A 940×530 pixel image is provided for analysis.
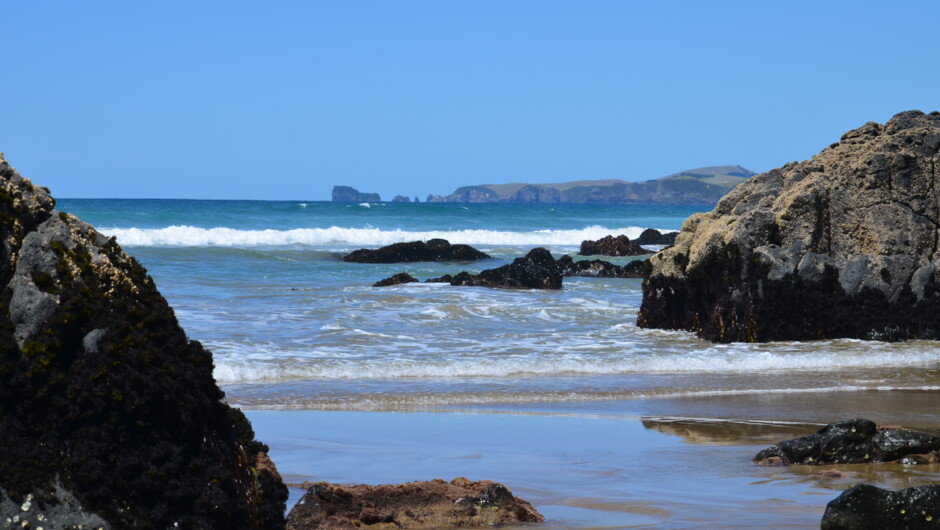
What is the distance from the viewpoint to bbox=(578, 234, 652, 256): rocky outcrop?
31438mm

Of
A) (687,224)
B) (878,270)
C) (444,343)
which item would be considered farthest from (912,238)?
(444,343)

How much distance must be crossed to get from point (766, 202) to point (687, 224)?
1.39 m

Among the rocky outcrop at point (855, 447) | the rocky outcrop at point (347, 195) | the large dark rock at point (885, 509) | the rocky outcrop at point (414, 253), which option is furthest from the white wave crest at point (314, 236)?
the rocky outcrop at point (347, 195)

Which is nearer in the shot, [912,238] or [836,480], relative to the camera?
[836,480]

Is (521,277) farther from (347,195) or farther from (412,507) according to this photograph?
(347,195)

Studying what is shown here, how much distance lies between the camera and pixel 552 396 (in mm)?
8961

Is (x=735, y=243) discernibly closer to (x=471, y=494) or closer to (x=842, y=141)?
(x=842, y=141)

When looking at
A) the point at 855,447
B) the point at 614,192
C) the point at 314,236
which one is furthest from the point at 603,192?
the point at 855,447

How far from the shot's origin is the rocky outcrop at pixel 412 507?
14.2ft

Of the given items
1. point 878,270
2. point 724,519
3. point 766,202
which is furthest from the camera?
point 766,202

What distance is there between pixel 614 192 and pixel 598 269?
13758 centimetres

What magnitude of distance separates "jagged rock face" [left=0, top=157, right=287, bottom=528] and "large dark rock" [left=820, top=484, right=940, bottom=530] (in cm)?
216

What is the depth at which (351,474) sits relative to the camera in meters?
5.67

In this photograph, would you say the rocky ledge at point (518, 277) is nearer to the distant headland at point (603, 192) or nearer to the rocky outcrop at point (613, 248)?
the rocky outcrop at point (613, 248)
